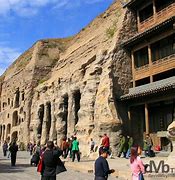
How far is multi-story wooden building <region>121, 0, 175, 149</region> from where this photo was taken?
851 inches

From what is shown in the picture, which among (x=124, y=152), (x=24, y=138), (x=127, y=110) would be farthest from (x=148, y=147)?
(x=24, y=138)

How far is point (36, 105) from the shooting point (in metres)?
41.6

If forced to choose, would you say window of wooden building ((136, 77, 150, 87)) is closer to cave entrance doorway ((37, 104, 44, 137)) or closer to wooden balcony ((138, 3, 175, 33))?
wooden balcony ((138, 3, 175, 33))

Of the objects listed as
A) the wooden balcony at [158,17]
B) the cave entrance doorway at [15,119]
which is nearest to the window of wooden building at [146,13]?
the wooden balcony at [158,17]

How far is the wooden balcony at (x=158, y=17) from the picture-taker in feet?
76.1

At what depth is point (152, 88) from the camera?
2158cm

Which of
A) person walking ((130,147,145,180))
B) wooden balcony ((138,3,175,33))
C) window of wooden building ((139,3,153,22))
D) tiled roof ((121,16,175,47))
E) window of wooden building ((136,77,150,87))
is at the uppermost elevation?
window of wooden building ((139,3,153,22))

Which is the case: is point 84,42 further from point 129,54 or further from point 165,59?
point 165,59

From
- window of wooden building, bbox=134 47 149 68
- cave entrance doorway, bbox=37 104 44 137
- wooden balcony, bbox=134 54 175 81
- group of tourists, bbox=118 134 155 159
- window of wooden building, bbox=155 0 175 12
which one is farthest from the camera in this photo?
cave entrance doorway, bbox=37 104 44 137

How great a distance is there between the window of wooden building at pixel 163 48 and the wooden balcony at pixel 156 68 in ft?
1.61

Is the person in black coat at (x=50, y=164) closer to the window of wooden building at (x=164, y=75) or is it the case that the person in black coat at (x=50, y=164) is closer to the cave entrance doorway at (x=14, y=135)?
the window of wooden building at (x=164, y=75)

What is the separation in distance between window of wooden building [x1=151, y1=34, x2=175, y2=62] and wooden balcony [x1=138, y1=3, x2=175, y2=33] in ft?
4.72

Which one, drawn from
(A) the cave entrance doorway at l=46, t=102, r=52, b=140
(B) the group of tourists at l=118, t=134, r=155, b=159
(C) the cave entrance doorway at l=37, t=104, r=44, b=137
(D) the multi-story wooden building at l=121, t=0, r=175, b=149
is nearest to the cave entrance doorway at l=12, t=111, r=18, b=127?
(C) the cave entrance doorway at l=37, t=104, r=44, b=137

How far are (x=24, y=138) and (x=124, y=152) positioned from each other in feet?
86.4
